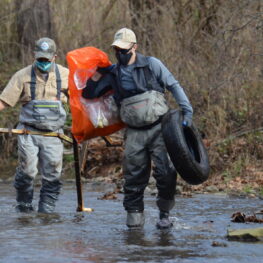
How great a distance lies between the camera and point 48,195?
10195 millimetres

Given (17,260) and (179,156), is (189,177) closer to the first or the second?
(179,156)

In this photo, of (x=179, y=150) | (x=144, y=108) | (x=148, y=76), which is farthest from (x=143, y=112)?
(x=179, y=150)

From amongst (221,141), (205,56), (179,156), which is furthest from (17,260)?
(205,56)

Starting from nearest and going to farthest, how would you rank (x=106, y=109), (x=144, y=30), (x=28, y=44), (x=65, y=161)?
(x=106, y=109), (x=65, y=161), (x=144, y=30), (x=28, y=44)

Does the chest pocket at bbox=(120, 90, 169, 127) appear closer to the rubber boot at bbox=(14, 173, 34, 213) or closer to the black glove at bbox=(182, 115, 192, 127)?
the black glove at bbox=(182, 115, 192, 127)

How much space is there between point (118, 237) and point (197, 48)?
8394mm

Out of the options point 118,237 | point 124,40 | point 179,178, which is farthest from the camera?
point 179,178

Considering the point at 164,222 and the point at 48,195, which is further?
the point at 48,195

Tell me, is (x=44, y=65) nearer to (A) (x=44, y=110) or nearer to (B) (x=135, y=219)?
(A) (x=44, y=110)

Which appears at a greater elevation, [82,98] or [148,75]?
[148,75]

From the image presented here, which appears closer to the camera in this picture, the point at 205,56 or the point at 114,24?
the point at 205,56

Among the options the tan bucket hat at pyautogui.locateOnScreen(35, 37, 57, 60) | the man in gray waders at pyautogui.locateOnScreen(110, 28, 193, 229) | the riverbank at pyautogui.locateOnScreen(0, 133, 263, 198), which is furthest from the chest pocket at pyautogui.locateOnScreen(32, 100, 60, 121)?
the man in gray waders at pyautogui.locateOnScreen(110, 28, 193, 229)

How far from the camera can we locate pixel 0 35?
62.5ft

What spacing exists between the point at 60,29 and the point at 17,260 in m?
11.9
